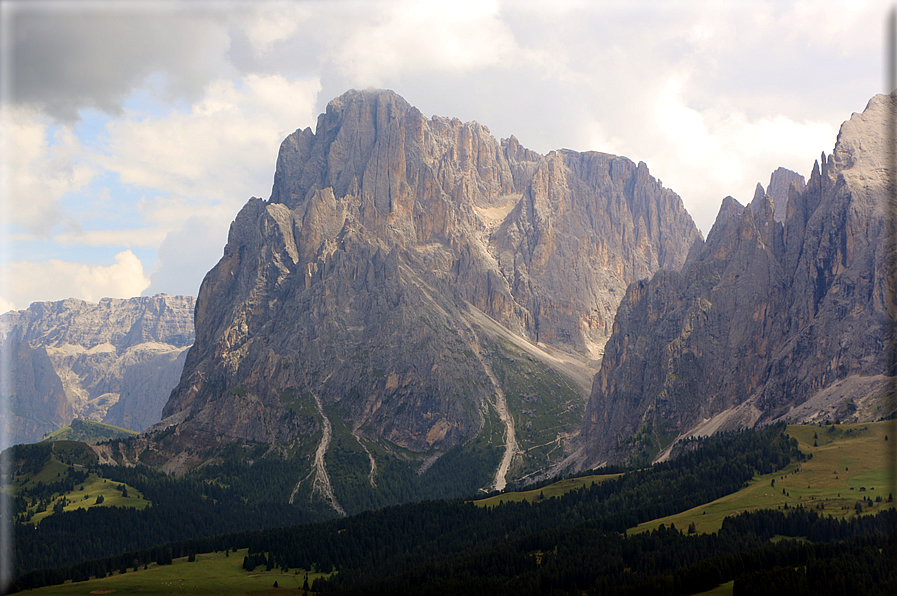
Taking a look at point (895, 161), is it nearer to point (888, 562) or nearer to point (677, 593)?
point (888, 562)

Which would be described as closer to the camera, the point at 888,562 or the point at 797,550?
the point at 888,562

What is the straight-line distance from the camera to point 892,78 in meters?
88.6

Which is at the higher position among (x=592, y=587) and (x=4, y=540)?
(x=4, y=540)

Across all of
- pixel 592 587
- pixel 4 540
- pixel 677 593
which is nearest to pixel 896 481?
pixel 677 593

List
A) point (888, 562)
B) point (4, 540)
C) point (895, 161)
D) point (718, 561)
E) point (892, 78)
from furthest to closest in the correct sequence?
point (718, 561) < point (888, 562) < point (895, 161) < point (4, 540) < point (892, 78)

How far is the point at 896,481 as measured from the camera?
157500 mm

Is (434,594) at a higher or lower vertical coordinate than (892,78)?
lower

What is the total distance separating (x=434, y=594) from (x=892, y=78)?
15371 centimetres

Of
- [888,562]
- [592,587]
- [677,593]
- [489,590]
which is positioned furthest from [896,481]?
[489,590]

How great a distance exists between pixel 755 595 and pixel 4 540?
13569 cm

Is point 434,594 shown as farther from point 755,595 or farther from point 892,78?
point 892,78

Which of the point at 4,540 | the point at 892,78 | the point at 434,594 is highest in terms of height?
the point at 892,78

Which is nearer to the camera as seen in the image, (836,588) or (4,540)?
(4,540)

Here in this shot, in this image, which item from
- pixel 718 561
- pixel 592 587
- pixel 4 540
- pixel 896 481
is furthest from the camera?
pixel 592 587
